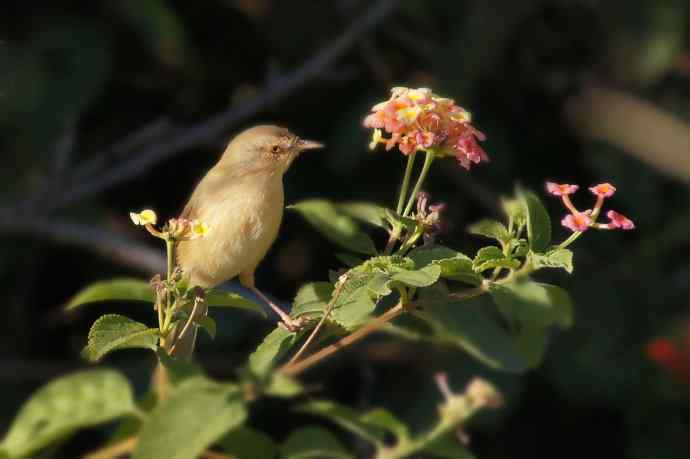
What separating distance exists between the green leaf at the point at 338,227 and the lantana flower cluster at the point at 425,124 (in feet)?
0.55

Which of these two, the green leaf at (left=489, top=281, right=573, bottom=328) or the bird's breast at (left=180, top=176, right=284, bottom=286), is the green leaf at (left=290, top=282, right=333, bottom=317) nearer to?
the green leaf at (left=489, top=281, right=573, bottom=328)

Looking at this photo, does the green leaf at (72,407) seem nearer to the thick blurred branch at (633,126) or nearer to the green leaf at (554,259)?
A: the green leaf at (554,259)

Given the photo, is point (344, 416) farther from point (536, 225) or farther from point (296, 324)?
point (536, 225)

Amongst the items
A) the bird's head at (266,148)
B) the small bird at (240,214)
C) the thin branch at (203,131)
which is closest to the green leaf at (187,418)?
the small bird at (240,214)

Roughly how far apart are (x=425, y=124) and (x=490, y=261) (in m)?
0.26

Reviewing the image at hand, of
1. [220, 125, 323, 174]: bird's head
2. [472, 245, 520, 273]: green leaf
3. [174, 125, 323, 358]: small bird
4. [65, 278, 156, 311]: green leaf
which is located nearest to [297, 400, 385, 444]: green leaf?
[472, 245, 520, 273]: green leaf

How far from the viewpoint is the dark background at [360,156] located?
16.8ft

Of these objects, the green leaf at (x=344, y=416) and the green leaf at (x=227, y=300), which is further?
the green leaf at (x=227, y=300)

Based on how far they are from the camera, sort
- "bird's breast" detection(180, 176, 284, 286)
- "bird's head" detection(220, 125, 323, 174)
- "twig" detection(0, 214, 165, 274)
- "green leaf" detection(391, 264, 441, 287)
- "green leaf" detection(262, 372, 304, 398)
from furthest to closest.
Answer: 1. "twig" detection(0, 214, 165, 274)
2. "bird's head" detection(220, 125, 323, 174)
3. "bird's breast" detection(180, 176, 284, 286)
4. "green leaf" detection(391, 264, 441, 287)
5. "green leaf" detection(262, 372, 304, 398)

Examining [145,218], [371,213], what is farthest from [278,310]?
[145,218]

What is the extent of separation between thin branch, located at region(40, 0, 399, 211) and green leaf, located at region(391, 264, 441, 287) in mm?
3640

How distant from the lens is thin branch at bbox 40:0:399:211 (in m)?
5.15

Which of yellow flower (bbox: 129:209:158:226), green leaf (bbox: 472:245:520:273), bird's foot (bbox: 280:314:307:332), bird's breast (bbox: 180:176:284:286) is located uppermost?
bird's breast (bbox: 180:176:284:286)

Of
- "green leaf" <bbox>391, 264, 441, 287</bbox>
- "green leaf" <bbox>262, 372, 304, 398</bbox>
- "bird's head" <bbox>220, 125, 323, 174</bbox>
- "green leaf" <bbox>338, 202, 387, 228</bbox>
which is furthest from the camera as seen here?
"bird's head" <bbox>220, 125, 323, 174</bbox>
